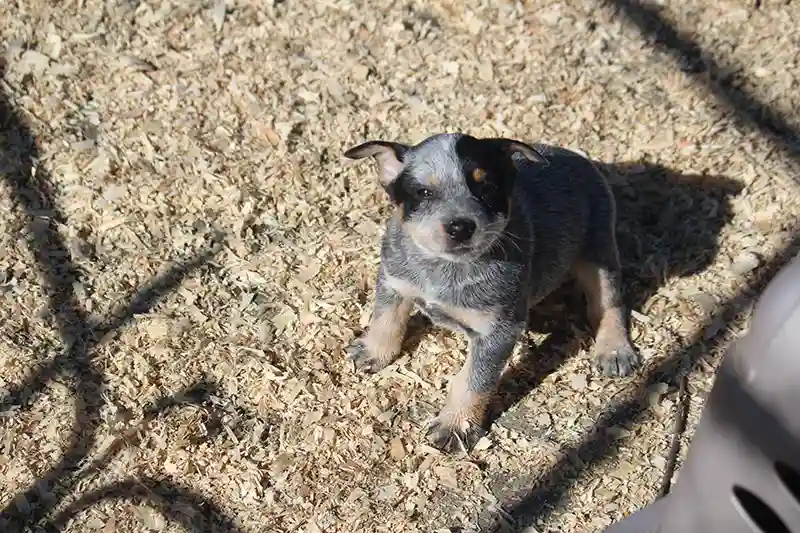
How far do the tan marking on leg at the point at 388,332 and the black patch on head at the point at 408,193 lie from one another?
685mm

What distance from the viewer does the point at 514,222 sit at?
4137 millimetres

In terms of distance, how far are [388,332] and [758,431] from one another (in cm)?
295

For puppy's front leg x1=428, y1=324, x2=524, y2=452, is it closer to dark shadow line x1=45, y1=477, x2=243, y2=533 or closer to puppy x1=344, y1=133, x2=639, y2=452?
puppy x1=344, y1=133, x2=639, y2=452

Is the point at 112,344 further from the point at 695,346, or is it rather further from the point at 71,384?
the point at 695,346

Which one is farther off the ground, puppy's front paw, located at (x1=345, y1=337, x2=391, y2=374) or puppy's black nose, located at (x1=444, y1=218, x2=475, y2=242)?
puppy's black nose, located at (x1=444, y1=218, x2=475, y2=242)

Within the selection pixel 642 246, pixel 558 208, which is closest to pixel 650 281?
pixel 642 246

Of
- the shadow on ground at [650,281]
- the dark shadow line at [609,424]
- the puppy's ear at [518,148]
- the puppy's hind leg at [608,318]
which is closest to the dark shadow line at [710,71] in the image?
the shadow on ground at [650,281]

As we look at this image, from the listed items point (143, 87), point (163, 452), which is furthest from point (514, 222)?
point (143, 87)

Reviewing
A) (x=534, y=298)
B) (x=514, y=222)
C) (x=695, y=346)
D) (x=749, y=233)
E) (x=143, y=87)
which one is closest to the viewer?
(x=514, y=222)

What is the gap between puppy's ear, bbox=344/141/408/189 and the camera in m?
3.83

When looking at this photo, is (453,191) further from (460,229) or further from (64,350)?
(64,350)

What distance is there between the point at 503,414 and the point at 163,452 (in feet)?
5.46

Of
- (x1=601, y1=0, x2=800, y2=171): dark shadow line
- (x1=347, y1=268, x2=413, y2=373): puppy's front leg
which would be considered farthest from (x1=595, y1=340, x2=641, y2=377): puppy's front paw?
(x1=601, y1=0, x2=800, y2=171): dark shadow line

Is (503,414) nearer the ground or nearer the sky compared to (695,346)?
nearer the ground
